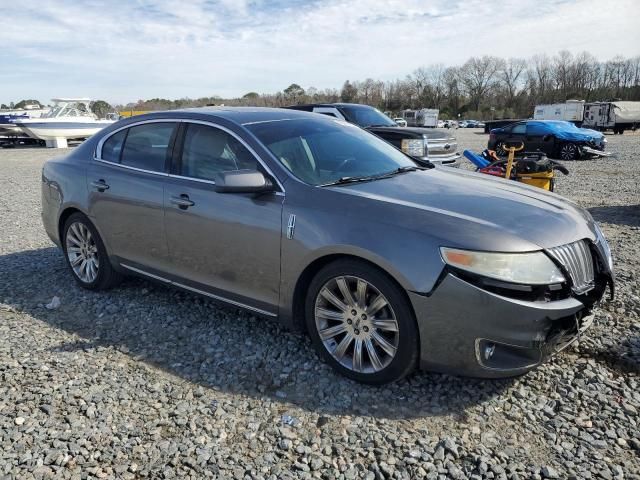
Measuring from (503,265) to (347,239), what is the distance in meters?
0.89

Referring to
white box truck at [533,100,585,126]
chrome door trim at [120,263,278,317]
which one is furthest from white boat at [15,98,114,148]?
white box truck at [533,100,585,126]

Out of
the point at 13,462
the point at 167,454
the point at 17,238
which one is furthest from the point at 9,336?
the point at 17,238

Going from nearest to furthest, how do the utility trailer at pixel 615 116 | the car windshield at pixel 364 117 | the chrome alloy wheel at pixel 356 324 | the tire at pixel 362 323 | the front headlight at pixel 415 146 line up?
the tire at pixel 362 323, the chrome alloy wheel at pixel 356 324, the front headlight at pixel 415 146, the car windshield at pixel 364 117, the utility trailer at pixel 615 116

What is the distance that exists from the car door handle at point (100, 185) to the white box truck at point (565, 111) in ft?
148

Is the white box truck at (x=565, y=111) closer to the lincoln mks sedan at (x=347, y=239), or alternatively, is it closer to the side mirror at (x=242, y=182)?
the lincoln mks sedan at (x=347, y=239)

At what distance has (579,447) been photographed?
266 centimetres

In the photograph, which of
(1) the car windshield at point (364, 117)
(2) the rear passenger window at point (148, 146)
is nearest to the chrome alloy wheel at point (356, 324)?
(2) the rear passenger window at point (148, 146)

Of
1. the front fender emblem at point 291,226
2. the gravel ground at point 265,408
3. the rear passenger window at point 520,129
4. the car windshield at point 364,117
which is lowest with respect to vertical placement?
the gravel ground at point 265,408

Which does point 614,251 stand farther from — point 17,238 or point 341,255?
point 17,238

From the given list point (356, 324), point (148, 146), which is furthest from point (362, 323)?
point (148, 146)

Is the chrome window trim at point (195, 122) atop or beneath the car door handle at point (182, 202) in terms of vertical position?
atop

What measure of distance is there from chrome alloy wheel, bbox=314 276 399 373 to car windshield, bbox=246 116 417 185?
2.59ft

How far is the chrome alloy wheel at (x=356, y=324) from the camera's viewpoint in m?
3.10

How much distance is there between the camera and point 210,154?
396 cm
